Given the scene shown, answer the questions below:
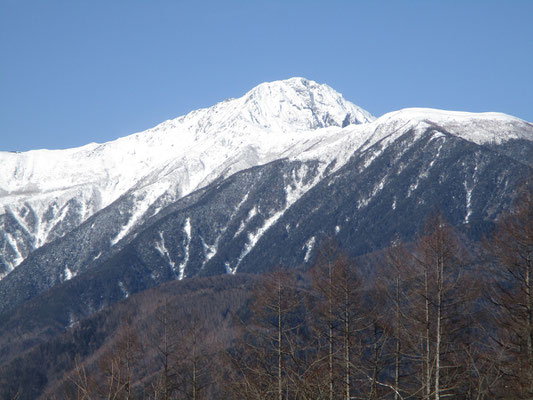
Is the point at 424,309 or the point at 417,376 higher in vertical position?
the point at 424,309

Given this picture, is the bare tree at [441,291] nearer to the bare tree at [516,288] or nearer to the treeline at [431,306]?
the treeline at [431,306]

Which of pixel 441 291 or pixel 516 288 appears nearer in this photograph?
pixel 441 291

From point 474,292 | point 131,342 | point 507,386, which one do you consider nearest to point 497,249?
point 474,292

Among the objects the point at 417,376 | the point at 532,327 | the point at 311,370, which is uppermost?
the point at 311,370

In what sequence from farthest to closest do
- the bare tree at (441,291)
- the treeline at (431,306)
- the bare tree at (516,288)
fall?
the bare tree at (441,291) < the treeline at (431,306) < the bare tree at (516,288)

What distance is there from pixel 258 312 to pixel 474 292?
876 cm

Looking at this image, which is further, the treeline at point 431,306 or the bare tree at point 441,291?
the bare tree at point 441,291

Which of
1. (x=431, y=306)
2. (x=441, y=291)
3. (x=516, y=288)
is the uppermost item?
(x=441, y=291)

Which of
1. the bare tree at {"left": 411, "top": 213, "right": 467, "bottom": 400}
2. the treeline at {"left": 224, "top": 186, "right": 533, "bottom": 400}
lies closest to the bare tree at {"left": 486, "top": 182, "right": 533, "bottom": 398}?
the treeline at {"left": 224, "top": 186, "right": 533, "bottom": 400}

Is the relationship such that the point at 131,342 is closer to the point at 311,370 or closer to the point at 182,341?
the point at 182,341

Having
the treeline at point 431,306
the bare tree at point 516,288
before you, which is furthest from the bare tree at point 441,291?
the bare tree at point 516,288

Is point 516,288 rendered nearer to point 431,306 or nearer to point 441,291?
point 431,306

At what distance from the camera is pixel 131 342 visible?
4009 centimetres

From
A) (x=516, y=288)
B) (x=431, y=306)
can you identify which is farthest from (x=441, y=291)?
(x=516, y=288)
